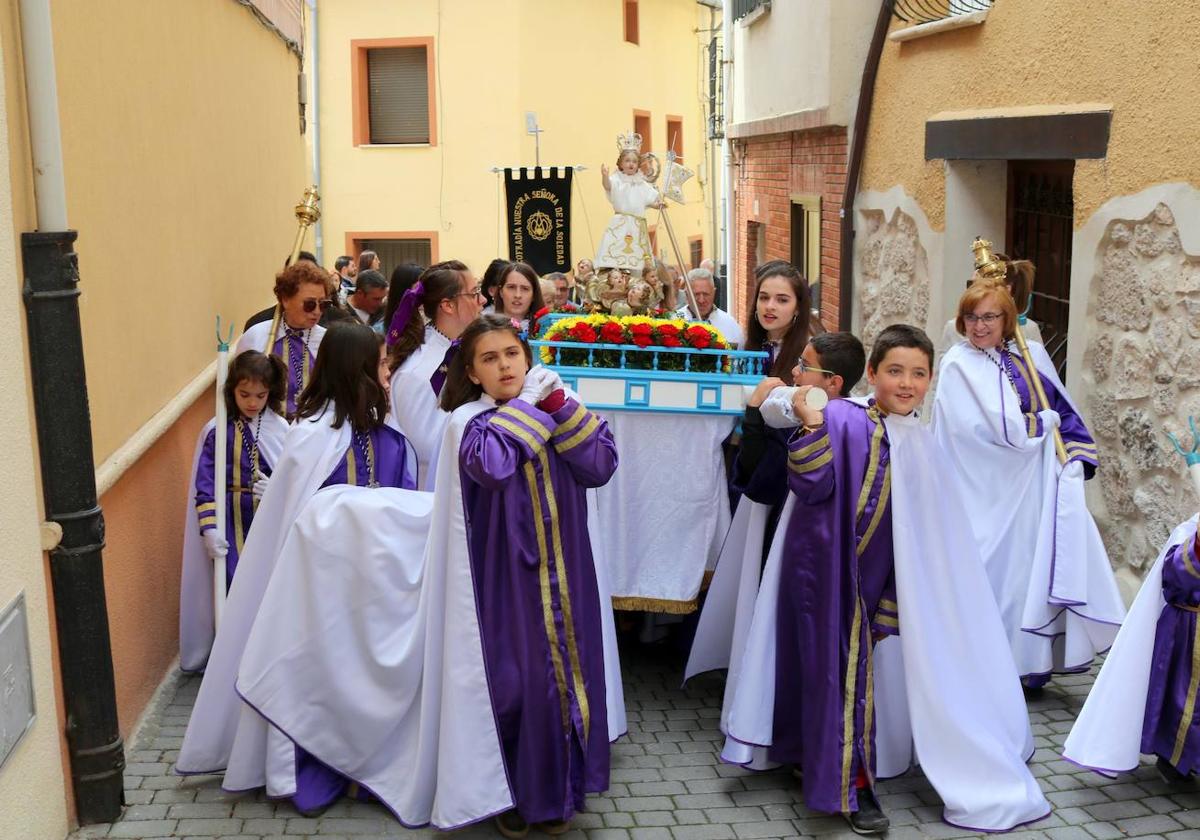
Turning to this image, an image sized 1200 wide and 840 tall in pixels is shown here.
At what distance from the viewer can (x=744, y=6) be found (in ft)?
50.4

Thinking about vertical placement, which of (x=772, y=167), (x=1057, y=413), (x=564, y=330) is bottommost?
(x=1057, y=413)

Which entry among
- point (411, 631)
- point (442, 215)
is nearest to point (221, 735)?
point (411, 631)

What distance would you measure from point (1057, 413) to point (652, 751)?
90.8 inches

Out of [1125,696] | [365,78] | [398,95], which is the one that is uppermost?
[365,78]

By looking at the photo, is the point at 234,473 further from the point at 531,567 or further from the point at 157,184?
the point at 531,567

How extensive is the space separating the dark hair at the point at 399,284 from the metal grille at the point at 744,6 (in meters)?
7.26

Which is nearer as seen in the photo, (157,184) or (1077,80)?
(157,184)

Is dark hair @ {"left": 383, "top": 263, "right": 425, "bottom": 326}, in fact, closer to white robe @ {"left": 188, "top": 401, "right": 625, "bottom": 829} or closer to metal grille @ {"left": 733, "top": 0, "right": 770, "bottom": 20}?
white robe @ {"left": 188, "top": 401, "right": 625, "bottom": 829}

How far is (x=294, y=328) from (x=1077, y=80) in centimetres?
424

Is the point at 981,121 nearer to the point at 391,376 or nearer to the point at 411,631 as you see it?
the point at 391,376

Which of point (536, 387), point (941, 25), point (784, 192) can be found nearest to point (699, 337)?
point (536, 387)

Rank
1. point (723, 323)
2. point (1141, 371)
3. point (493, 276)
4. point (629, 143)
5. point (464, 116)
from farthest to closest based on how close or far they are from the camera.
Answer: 1. point (464, 116)
2. point (723, 323)
3. point (493, 276)
4. point (629, 143)
5. point (1141, 371)

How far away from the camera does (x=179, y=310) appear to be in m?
7.05

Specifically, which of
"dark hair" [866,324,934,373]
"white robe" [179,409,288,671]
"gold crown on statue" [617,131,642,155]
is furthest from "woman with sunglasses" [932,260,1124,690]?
"white robe" [179,409,288,671]
